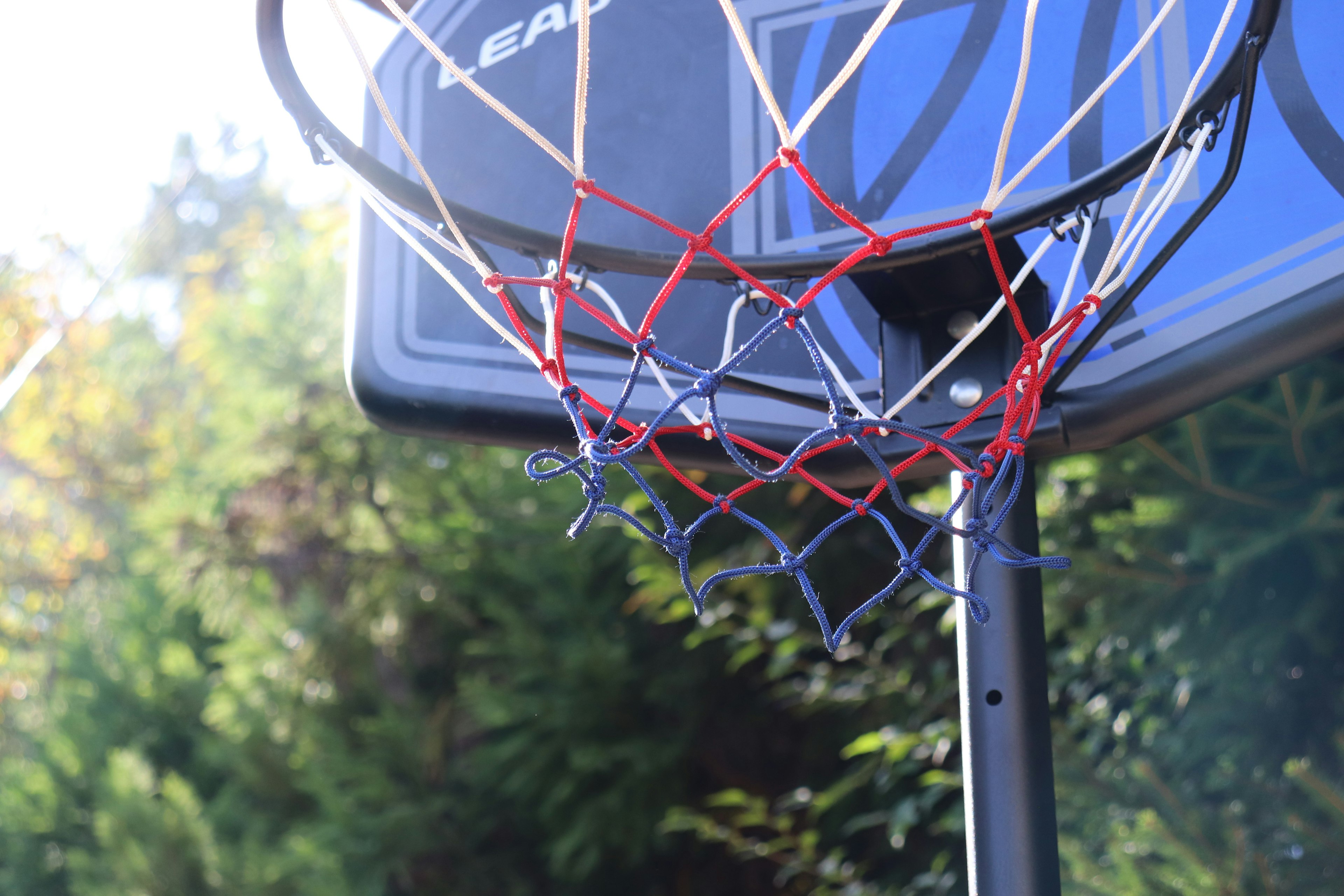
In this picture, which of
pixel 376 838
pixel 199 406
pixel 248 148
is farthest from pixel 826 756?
pixel 248 148

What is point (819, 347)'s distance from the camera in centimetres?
96

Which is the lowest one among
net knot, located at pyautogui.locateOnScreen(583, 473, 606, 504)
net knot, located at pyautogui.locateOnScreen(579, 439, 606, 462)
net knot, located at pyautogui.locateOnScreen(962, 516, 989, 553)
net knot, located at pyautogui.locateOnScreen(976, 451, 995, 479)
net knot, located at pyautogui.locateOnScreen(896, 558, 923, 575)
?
net knot, located at pyautogui.locateOnScreen(896, 558, 923, 575)

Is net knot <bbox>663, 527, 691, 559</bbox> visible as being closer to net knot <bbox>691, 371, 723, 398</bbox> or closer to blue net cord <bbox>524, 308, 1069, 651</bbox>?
blue net cord <bbox>524, 308, 1069, 651</bbox>

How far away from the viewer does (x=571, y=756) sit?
2881 mm

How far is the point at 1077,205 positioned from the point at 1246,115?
0.47 ft

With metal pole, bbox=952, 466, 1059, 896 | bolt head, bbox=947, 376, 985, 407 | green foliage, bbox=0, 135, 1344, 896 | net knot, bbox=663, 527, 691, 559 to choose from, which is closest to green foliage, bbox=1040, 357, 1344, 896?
green foliage, bbox=0, 135, 1344, 896

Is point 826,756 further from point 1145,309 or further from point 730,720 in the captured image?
point 1145,309

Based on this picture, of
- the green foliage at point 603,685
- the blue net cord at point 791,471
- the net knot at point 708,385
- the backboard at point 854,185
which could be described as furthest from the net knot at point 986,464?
the green foliage at point 603,685

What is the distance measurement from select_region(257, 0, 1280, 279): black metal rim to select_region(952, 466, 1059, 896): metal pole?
248 mm

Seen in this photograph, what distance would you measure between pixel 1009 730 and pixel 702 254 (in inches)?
22.3

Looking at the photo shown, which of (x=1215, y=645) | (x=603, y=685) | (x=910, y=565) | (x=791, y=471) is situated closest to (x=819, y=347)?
(x=791, y=471)

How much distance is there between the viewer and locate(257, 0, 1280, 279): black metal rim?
0.88m

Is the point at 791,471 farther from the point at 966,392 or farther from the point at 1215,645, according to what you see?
the point at 1215,645

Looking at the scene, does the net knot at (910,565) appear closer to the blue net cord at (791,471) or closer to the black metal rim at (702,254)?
the blue net cord at (791,471)
